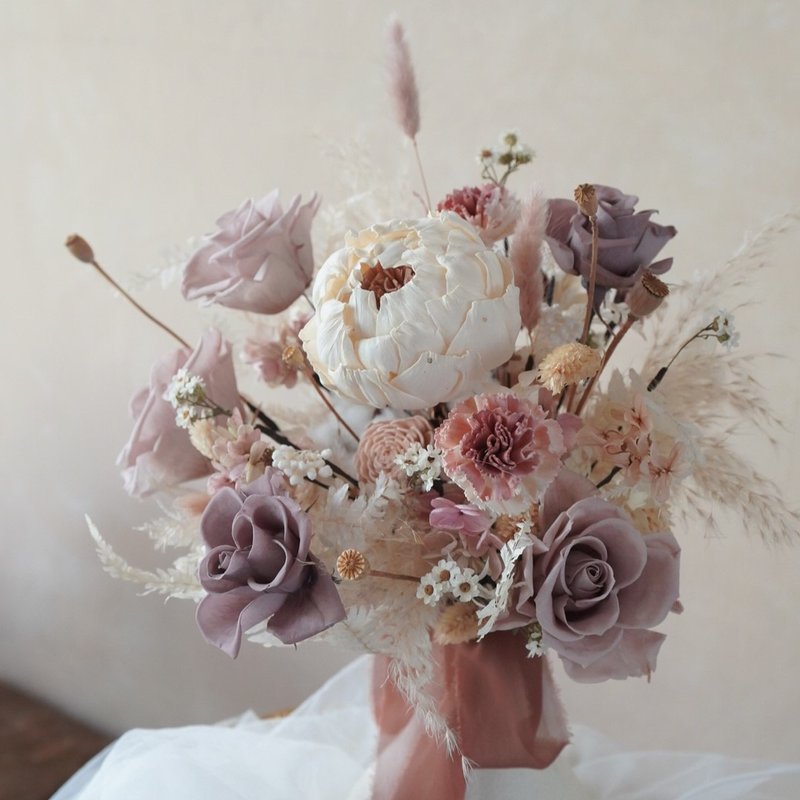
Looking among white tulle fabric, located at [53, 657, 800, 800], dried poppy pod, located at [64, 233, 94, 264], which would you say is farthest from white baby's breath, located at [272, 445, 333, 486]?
white tulle fabric, located at [53, 657, 800, 800]

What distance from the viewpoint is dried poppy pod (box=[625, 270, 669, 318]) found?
1.87ft

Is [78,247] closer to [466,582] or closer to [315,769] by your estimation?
[466,582]

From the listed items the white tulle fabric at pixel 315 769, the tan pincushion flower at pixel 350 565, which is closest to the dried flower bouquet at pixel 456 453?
the tan pincushion flower at pixel 350 565

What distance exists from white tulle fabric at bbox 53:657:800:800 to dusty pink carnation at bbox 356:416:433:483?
0.94 ft

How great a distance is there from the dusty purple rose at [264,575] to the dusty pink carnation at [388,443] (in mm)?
76

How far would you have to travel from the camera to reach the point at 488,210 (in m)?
0.66

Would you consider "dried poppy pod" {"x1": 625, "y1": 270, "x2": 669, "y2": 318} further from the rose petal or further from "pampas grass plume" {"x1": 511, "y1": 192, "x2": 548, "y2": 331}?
the rose petal

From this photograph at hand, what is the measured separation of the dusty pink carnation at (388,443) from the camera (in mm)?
618

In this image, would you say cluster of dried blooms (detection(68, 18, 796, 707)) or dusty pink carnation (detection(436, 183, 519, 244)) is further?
dusty pink carnation (detection(436, 183, 519, 244))

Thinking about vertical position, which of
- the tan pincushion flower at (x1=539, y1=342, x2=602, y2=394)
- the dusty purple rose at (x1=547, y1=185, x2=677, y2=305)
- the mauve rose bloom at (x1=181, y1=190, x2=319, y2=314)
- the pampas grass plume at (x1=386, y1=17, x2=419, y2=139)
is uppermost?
the pampas grass plume at (x1=386, y1=17, x2=419, y2=139)

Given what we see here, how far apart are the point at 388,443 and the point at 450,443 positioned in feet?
0.29

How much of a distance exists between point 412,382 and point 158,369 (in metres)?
0.25

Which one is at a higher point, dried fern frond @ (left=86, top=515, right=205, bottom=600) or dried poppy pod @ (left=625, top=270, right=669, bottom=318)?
dried poppy pod @ (left=625, top=270, right=669, bottom=318)

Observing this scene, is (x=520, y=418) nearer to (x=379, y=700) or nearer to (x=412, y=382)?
(x=412, y=382)
